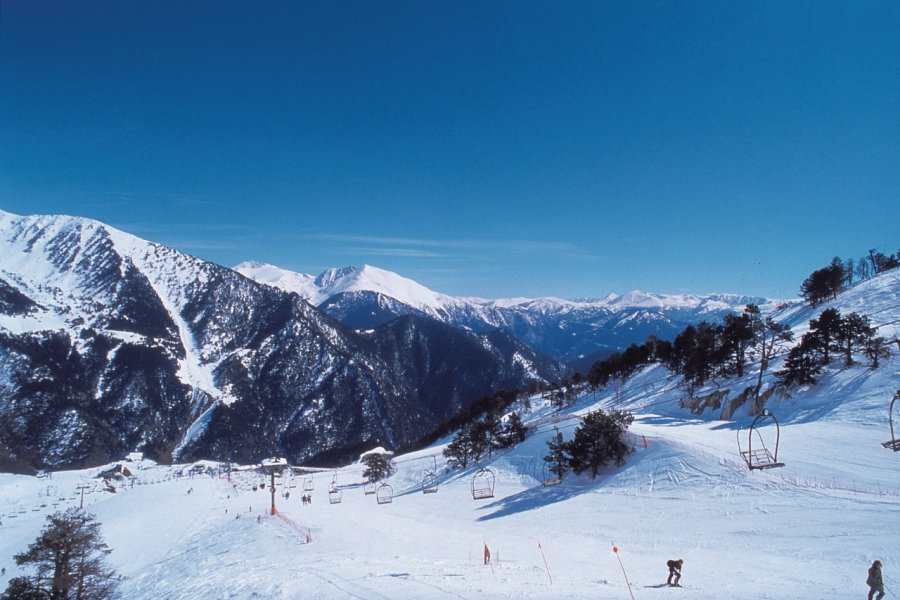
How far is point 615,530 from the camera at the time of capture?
3338cm

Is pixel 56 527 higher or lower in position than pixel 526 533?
higher

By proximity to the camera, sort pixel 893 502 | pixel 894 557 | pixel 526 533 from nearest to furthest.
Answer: pixel 894 557 < pixel 893 502 < pixel 526 533

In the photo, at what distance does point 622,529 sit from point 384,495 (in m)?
48.0

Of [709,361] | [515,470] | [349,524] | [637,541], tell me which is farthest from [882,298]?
[349,524]

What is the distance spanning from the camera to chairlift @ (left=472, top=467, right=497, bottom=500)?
171 feet

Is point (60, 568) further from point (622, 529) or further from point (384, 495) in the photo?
point (384, 495)

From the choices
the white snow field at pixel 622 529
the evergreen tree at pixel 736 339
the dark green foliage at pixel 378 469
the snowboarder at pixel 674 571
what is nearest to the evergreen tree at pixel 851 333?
the white snow field at pixel 622 529

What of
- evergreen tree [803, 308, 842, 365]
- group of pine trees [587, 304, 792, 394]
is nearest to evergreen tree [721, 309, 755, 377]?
group of pine trees [587, 304, 792, 394]

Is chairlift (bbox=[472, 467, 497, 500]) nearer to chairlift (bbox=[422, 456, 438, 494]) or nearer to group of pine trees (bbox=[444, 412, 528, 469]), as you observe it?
group of pine trees (bbox=[444, 412, 528, 469])

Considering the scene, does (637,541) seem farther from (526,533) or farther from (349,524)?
(349,524)

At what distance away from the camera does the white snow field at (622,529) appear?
70.0 ft

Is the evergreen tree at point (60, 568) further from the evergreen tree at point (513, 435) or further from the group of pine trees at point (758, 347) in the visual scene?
the group of pine trees at point (758, 347)

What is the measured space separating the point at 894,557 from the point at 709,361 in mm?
58439

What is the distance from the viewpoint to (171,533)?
64.6 metres
